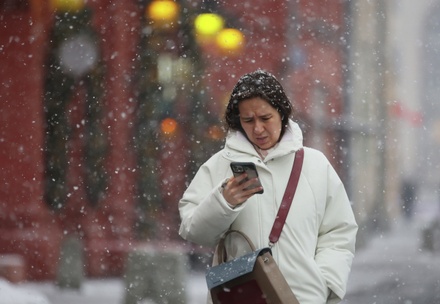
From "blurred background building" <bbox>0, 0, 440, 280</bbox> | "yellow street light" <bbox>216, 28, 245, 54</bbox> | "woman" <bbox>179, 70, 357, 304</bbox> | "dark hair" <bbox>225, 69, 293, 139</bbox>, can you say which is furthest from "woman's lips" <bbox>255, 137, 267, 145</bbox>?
"yellow street light" <bbox>216, 28, 245, 54</bbox>

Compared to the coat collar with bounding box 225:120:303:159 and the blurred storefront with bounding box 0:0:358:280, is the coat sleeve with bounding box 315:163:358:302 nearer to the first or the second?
the coat collar with bounding box 225:120:303:159

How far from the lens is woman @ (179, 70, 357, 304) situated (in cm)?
407

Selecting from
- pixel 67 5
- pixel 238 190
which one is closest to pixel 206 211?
pixel 238 190

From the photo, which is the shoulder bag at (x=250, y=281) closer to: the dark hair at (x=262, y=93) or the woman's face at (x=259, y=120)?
the woman's face at (x=259, y=120)

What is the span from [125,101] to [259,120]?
21.3ft

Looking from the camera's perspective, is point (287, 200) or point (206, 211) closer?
point (206, 211)

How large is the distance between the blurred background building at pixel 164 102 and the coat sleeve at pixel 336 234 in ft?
18.7

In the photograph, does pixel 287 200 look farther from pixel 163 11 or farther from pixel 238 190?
pixel 163 11

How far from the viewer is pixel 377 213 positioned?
1043cm

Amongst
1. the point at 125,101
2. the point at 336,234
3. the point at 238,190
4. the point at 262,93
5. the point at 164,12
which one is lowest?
the point at 336,234

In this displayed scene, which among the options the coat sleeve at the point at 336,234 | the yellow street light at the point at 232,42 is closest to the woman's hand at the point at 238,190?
the coat sleeve at the point at 336,234

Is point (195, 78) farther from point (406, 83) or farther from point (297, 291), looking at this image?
point (297, 291)

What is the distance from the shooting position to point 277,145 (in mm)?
4195

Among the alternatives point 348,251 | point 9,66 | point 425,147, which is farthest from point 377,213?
point 348,251
